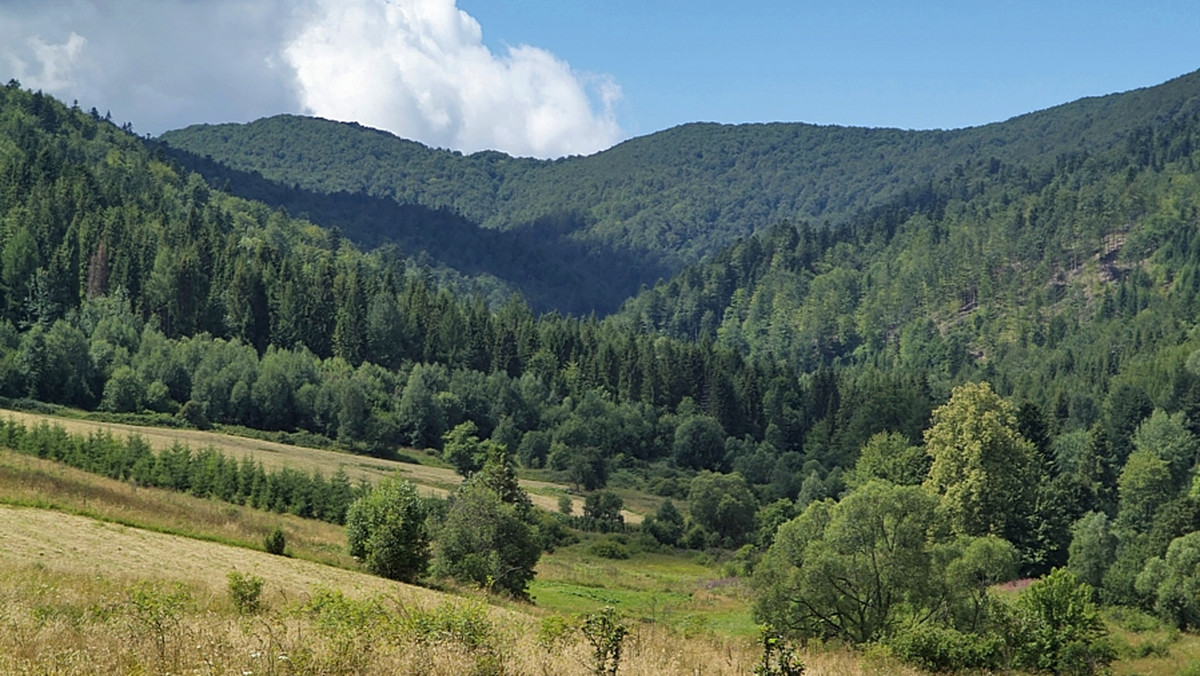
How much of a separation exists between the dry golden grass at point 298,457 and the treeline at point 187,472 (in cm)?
1738

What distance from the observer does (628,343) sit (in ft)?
640

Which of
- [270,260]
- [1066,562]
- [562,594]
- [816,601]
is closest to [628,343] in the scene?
[270,260]

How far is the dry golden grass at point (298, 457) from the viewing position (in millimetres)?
104875

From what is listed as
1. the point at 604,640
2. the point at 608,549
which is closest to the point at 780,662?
the point at 604,640

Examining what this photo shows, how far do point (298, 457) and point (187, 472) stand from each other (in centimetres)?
3659

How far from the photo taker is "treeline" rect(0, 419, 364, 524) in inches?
3002

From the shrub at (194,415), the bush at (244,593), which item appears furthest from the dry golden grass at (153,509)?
the shrub at (194,415)

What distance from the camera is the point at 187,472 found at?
78312mm

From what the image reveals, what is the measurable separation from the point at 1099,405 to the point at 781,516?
256 ft

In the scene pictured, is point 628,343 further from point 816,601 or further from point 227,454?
point 816,601

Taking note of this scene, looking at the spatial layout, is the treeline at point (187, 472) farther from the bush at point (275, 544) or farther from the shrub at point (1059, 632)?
the shrub at point (1059, 632)

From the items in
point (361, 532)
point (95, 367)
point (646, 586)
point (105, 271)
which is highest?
point (105, 271)

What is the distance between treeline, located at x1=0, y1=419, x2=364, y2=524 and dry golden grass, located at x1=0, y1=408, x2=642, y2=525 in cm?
1738

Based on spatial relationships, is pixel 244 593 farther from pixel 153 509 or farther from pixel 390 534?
pixel 153 509
